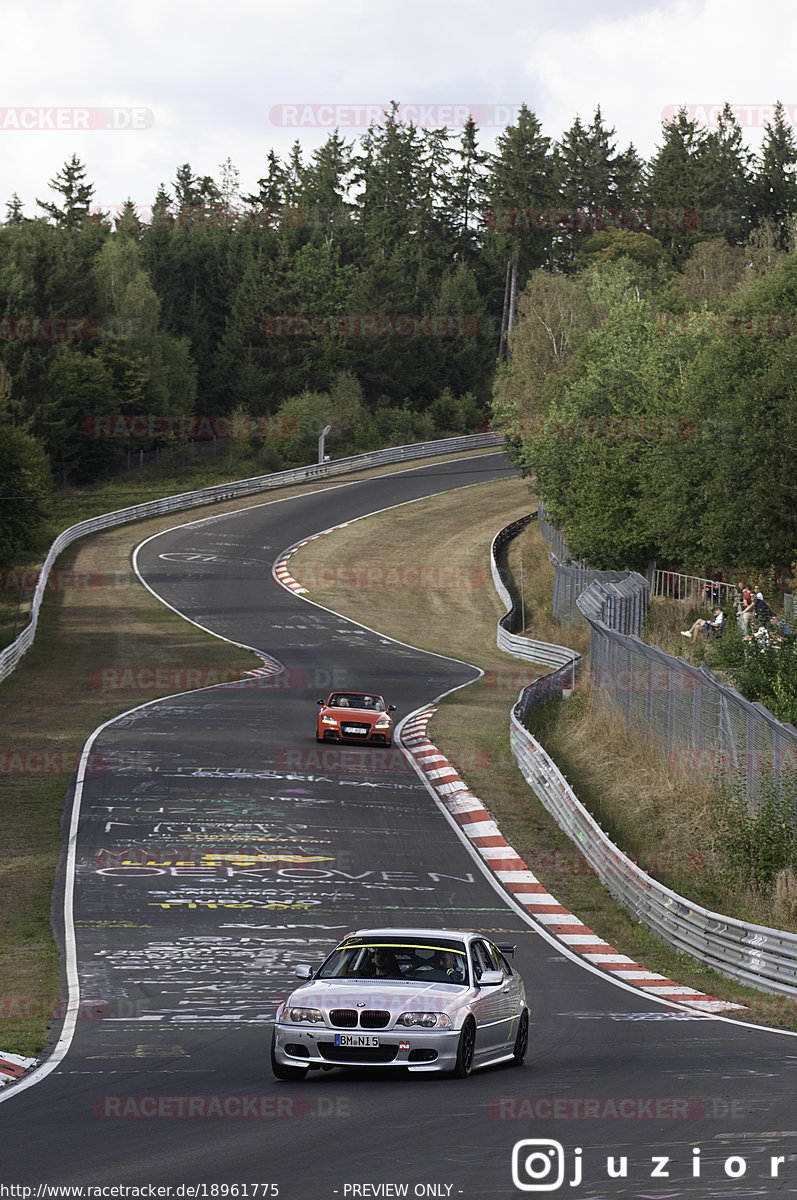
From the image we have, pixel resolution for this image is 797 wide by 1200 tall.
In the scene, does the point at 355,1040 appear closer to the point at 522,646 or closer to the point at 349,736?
the point at 349,736

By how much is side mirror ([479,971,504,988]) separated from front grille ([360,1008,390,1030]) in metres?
1.08

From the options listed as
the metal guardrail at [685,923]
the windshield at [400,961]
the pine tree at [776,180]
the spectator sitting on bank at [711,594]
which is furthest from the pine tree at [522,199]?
the windshield at [400,961]

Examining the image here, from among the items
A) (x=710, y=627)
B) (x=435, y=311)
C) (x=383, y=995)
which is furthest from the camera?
(x=435, y=311)

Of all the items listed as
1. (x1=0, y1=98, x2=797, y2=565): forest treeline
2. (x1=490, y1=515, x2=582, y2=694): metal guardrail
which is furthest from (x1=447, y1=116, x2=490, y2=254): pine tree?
(x1=490, y1=515, x2=582, y2=694): metal guardrail

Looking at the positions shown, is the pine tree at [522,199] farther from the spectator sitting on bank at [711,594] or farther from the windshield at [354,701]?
the windshield at [354,701]

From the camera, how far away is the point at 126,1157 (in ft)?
26.7

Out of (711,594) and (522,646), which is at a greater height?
(711,594)

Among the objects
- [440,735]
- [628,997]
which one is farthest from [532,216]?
[628,997]

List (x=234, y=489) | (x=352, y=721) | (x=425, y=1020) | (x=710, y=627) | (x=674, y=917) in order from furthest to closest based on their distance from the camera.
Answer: (x=234, y=489) < (x=710, y=627) < (x=352, y=721) < (x=674, y=917) < (x=425, y=1020)

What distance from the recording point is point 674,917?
18391mm

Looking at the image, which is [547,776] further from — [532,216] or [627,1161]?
[532,216]

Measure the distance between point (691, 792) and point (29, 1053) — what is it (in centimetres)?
1514

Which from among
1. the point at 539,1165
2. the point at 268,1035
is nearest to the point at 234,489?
the point at 268,1035

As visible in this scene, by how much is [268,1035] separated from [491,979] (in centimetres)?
255
